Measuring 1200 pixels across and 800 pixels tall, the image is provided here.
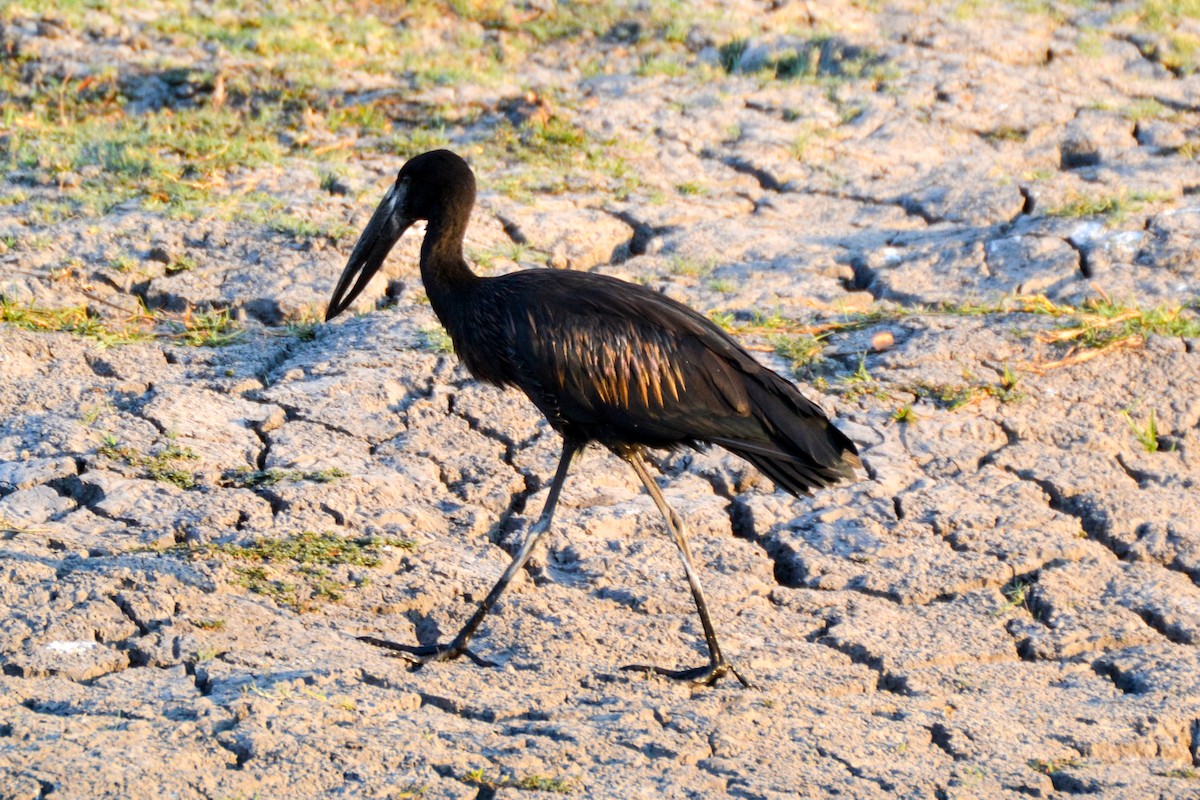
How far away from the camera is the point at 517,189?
21.9 feet

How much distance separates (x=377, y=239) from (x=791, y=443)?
1460mm

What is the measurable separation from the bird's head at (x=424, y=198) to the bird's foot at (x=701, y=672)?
1.41 meters

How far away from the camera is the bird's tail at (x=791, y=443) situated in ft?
12.5

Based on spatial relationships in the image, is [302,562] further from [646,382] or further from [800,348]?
[800,348]

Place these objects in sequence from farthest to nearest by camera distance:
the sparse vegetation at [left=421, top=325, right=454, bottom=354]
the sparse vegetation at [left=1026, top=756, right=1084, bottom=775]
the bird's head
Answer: the sparse vegetation at [left=421, top=325, right=454, bottom=354] → the bird's head → the sparse vegetation at [left=1026, top=756, right=1084, bottom=775]

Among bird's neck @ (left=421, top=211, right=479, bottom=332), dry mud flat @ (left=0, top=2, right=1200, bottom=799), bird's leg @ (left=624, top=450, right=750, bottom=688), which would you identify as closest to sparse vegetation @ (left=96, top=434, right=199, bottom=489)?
dry mud flat @ (left=0, top=2, right=1200, bottom=799)

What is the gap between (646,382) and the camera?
12.6 ft

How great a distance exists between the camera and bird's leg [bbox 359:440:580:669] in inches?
144

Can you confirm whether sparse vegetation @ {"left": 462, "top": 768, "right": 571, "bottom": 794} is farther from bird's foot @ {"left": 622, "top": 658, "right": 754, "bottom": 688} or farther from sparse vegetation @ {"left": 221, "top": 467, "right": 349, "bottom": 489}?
sparse vegetation @ {"left": 221, "top": 467, "right": 349, "bottom": 489}

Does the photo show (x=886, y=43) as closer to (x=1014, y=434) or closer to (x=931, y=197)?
(x=931, y=197)

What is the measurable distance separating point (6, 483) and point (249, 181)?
255cm

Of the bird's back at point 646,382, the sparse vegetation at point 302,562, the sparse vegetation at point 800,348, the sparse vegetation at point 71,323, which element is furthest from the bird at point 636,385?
the sparse vegetation at point 71,323

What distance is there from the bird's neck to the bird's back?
0.18 m

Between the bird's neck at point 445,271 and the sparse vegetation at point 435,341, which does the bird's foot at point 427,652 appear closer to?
the bird's neck at point 445,271
